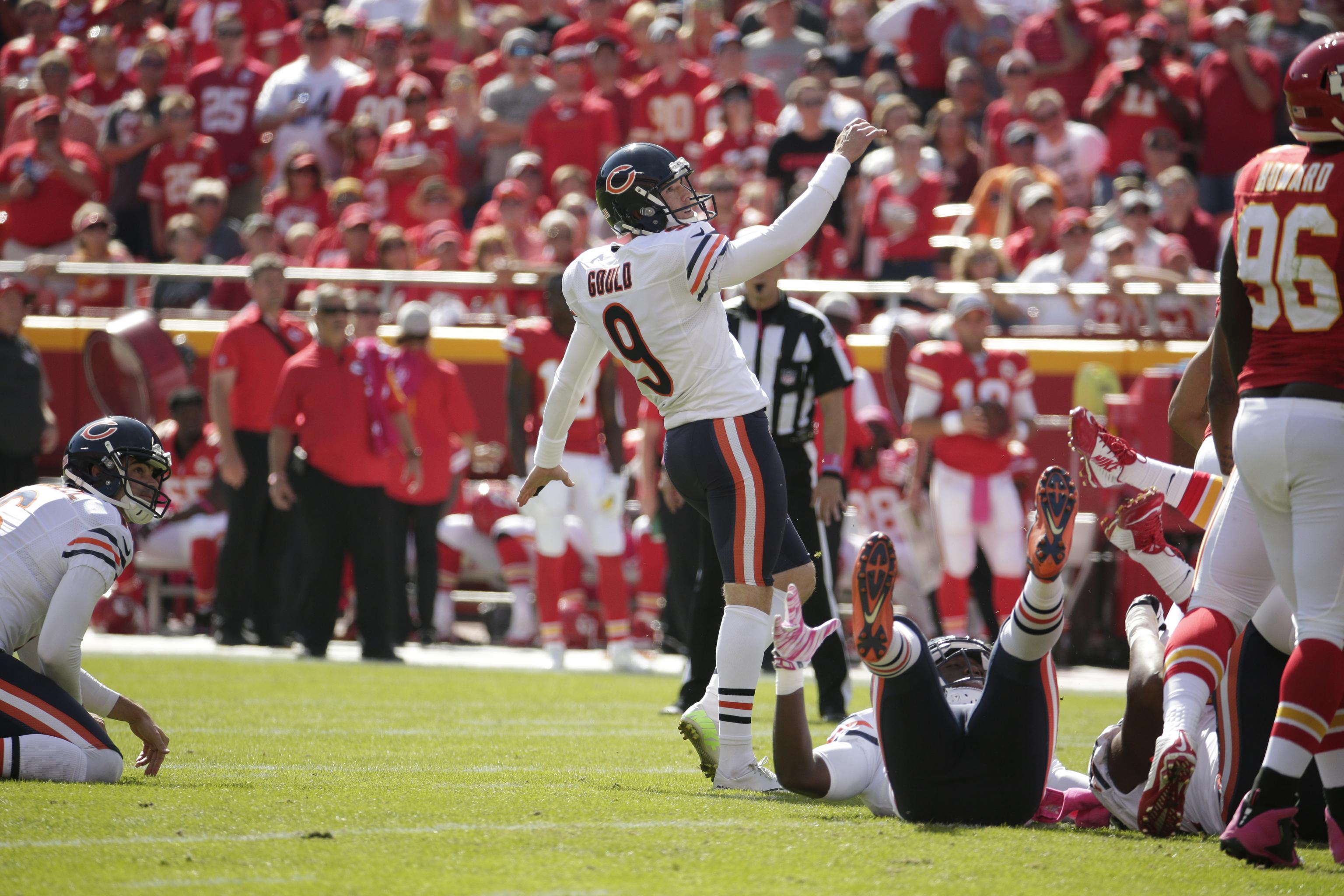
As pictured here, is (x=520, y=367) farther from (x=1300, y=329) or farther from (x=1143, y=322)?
(x=1300, y=329)

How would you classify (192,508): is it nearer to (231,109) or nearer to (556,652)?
(556,652)

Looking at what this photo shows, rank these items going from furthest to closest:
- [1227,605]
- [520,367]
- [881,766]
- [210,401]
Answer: [210,401], [520,367], [881,766], [1227,605]

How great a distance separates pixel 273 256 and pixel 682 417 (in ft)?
22.0

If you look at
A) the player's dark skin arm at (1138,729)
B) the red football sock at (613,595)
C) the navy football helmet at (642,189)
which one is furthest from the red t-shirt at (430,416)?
the player's dark skin arm at (1138,729)

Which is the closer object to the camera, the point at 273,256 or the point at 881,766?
the point at 881,766

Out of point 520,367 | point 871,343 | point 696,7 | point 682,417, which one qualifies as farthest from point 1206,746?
point 696,7

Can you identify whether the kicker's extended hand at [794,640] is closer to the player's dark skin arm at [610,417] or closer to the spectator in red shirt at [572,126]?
the player's dark skin arm at [610,417]

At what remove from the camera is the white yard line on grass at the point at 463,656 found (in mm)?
10586

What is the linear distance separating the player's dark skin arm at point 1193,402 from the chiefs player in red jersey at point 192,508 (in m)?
8.03

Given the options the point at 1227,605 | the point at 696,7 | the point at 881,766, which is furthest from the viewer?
the point at 696,7

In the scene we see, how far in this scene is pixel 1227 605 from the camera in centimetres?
468

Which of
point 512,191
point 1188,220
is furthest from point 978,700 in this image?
point 512,191

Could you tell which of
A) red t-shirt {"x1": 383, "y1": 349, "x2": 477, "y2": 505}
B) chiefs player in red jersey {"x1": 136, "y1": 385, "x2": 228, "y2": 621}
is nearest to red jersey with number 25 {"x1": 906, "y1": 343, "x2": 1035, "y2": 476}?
red t-shirt {"x1": 383, "y1": 349, "x2": 477, "y2": 505}

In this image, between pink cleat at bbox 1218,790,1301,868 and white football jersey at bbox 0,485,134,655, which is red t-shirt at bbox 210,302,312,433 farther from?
pink cleat at bbox 1218,790,1301,868
